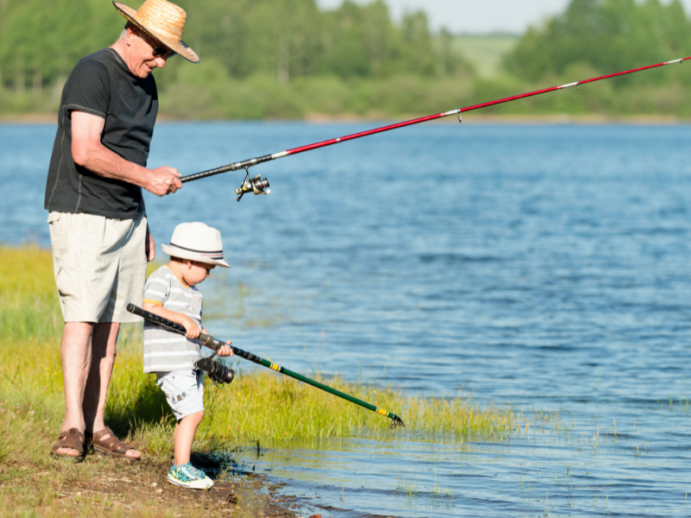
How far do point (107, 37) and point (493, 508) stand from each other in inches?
4627

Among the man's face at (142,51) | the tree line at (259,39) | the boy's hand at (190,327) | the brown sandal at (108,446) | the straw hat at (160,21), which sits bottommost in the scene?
the brown sandal at (108,446)

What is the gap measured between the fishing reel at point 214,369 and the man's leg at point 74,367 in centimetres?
58

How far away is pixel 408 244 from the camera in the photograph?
2028cm

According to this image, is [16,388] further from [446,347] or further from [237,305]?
[237,305]

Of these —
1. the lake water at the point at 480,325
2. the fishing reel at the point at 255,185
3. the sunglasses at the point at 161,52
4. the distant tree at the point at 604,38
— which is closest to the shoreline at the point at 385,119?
the distant tree at the point at 604,38

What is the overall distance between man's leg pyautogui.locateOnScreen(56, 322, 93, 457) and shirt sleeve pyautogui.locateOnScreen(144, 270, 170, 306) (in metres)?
0.36

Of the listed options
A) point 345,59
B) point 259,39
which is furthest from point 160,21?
point 345,59

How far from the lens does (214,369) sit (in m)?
4.76

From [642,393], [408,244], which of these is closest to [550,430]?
[642,393]

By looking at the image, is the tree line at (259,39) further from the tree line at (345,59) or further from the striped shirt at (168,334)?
the striped shirt at (168,334)

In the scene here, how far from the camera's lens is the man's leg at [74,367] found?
4688mm

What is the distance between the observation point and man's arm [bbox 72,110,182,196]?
4500mm

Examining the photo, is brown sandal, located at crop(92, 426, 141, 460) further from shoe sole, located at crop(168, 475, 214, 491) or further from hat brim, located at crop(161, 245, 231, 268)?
hat brim, located at crop(161, 245, 231, 268)

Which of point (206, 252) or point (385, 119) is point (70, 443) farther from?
point (385, 119)
